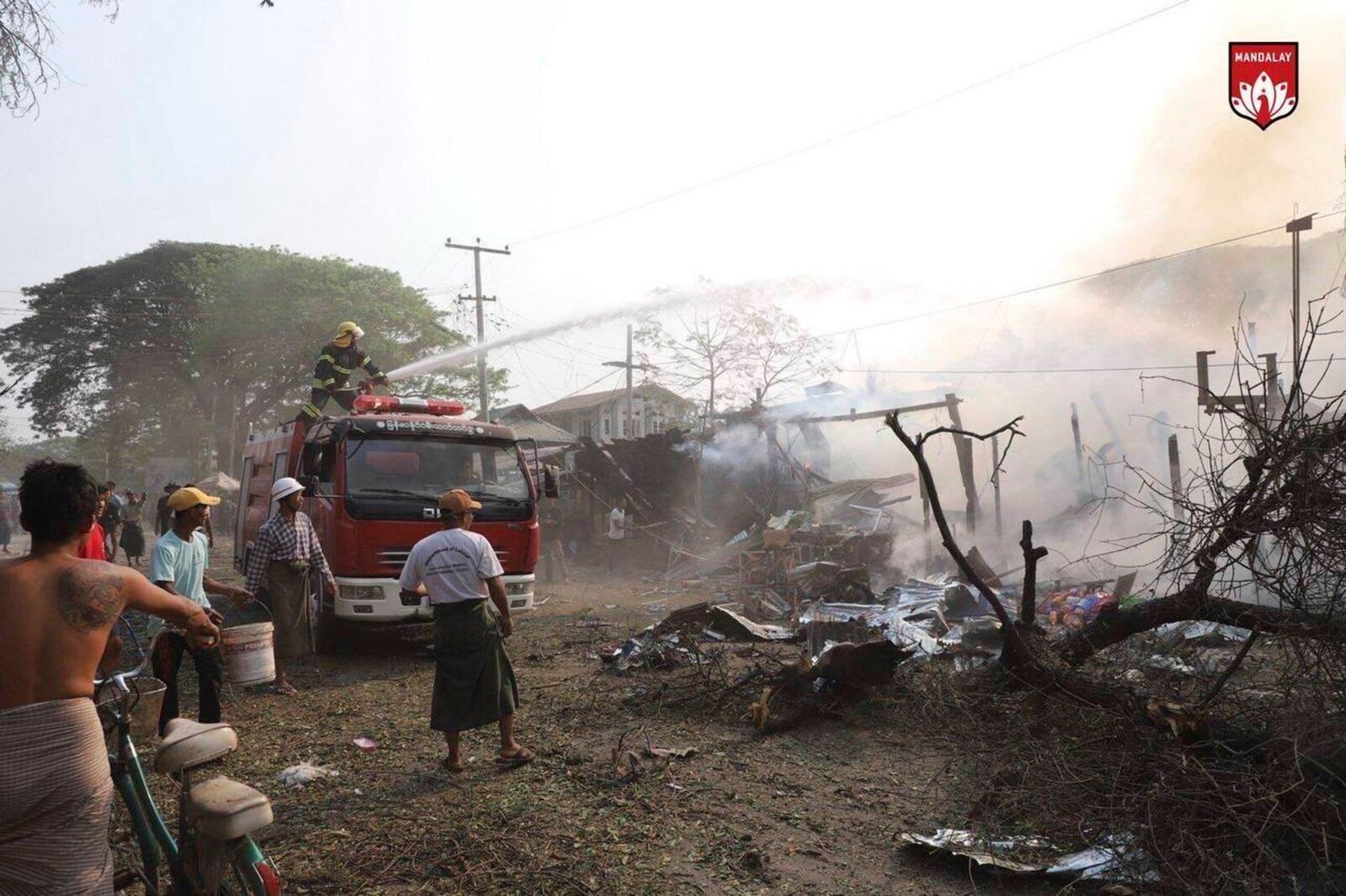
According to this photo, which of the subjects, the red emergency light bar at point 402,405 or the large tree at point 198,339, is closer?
the red emergency light bar at point 402,405

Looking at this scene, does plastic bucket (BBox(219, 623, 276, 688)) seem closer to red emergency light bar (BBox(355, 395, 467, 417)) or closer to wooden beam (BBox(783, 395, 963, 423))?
red emergency light bar (BBox(355, 395, 467, 417))

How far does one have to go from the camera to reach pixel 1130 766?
4383 mm

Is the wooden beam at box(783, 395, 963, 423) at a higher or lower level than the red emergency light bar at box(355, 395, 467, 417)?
lower

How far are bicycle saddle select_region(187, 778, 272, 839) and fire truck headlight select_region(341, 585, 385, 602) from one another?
5801 mm

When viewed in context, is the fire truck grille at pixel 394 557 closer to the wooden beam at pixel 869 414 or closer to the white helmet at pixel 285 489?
the white helmet at pixel 285 489

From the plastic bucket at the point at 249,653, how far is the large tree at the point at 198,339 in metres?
28.4

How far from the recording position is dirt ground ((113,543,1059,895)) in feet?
13.0

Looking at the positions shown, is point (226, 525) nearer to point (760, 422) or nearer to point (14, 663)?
point (760, 422)

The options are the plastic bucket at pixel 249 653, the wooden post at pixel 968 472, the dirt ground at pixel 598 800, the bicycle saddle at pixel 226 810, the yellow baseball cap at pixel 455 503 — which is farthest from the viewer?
the wooden post at pixel 968 472

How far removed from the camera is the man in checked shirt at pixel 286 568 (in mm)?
7066

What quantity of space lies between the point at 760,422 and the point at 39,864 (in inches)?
636

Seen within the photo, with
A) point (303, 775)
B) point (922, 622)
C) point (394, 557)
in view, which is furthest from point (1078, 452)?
point (303, 775)

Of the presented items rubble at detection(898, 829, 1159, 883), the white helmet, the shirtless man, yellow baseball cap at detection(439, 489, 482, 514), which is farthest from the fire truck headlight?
the shirtless man

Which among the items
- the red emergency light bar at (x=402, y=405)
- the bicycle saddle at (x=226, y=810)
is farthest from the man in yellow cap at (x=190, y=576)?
the red emergency light bar at (x=402, y=405)
